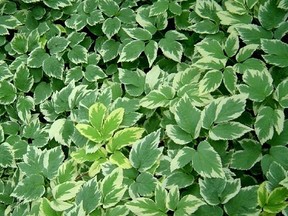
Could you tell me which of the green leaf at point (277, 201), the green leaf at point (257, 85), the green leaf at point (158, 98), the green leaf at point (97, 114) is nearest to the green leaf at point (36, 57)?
the green leaf at point (97, 114)

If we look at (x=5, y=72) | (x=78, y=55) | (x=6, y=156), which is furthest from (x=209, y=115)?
(x=5, y=72)

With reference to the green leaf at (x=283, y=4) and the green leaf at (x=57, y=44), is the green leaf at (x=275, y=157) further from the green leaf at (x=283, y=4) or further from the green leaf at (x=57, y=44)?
the green leaf at (x=57, y=44)

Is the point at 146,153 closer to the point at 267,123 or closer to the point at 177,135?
the point at 177,135

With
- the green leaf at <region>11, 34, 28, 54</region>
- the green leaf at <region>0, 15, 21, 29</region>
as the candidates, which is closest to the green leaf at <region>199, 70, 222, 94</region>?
the green leaf at <region>11, 34, 28, 54</region>

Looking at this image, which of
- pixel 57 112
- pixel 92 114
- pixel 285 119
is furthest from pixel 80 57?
pixel 285 119

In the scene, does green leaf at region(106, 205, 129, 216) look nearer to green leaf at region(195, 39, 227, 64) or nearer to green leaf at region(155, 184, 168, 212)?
green leaf at region(155, 184, 168, 212)
